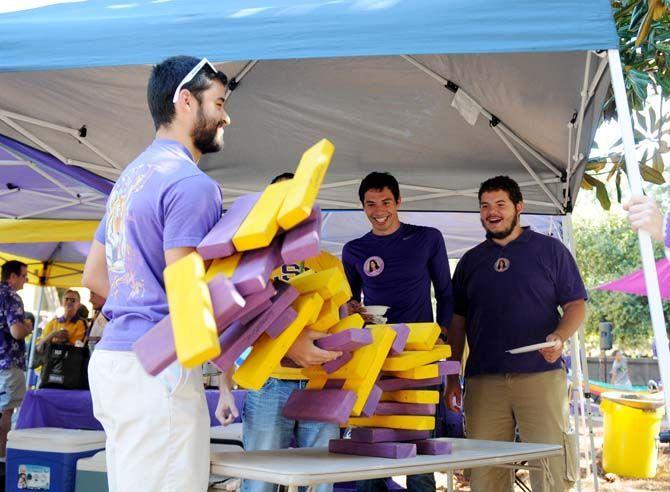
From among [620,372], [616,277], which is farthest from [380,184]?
[616,277]

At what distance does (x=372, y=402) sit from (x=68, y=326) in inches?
230

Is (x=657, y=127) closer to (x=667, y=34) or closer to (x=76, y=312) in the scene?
(x=667, y=34)

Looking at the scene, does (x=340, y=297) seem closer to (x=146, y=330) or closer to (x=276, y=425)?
(x=146, y=330)

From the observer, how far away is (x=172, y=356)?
149 centimetres

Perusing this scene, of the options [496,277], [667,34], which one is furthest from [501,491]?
[667,34]

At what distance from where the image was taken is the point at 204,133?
6.17ft

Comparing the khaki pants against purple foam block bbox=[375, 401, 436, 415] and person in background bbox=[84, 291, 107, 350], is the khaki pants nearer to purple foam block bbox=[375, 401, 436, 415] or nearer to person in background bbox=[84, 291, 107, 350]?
purple foam block bbox=[375, 401, 436, 415]

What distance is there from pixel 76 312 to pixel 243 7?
19.4 ft

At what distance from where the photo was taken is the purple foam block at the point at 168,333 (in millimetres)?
1486

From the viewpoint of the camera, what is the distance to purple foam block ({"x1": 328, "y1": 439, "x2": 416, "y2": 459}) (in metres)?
2.14

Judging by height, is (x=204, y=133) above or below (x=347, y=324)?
above

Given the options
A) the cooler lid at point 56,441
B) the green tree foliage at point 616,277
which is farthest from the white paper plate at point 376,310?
the green tree foliage at point 616,277

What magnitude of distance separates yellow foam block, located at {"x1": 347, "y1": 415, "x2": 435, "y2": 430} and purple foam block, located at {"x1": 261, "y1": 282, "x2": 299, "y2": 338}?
644 millimetres

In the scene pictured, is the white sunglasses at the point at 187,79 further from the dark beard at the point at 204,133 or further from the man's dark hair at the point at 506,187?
the man's dark hair at the point at 506,187
